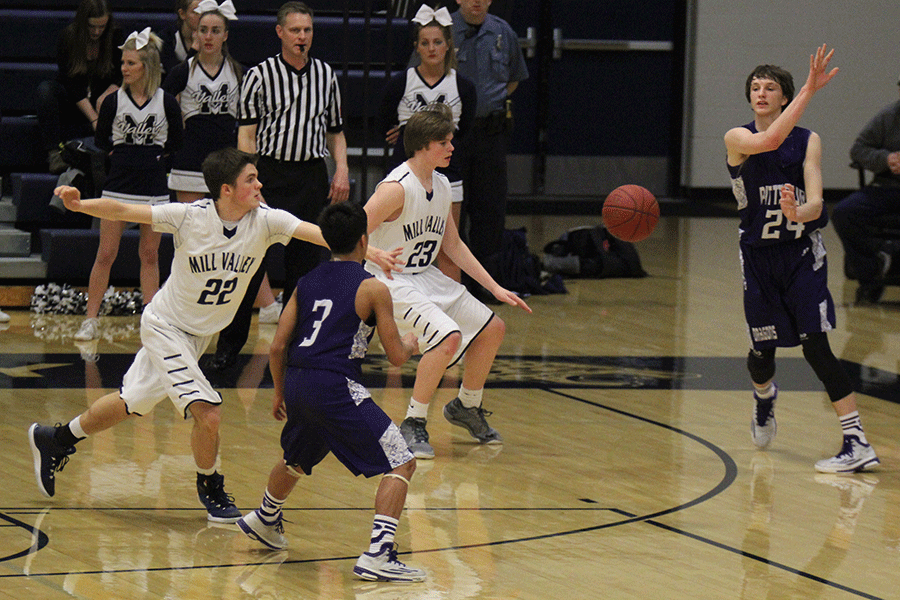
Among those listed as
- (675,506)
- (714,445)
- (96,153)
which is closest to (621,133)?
(96,153)

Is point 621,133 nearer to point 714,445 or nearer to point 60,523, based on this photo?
point 714,445

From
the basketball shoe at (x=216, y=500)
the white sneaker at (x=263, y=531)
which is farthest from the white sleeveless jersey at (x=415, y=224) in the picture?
the white sneaker at (x=263, y=531)

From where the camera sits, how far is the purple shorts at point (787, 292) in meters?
5.40

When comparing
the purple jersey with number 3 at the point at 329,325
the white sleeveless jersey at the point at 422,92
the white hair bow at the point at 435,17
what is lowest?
the purple jersey with number 3 at the point at 329,325

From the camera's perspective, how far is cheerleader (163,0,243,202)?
807 cm

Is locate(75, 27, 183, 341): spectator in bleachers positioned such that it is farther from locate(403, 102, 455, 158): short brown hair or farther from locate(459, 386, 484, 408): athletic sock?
locate(403, 102, 455, 158): short brown hair

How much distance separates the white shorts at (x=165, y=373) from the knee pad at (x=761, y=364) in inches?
96.1

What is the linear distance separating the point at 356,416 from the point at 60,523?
1201 mm

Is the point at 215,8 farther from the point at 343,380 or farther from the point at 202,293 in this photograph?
the point at 343,380

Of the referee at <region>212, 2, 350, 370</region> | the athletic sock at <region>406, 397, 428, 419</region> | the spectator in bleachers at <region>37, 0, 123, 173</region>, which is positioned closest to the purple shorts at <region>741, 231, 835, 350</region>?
the athletic sock at <region>406, 397, 428, 419</region>

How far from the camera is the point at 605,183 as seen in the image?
15.9 m

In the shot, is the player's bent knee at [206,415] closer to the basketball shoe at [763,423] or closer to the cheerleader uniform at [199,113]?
the basketball shoe at [763,423]

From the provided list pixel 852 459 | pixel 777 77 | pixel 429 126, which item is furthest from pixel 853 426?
pixel 429 126

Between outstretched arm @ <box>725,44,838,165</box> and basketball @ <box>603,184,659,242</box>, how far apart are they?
973 millimetres
